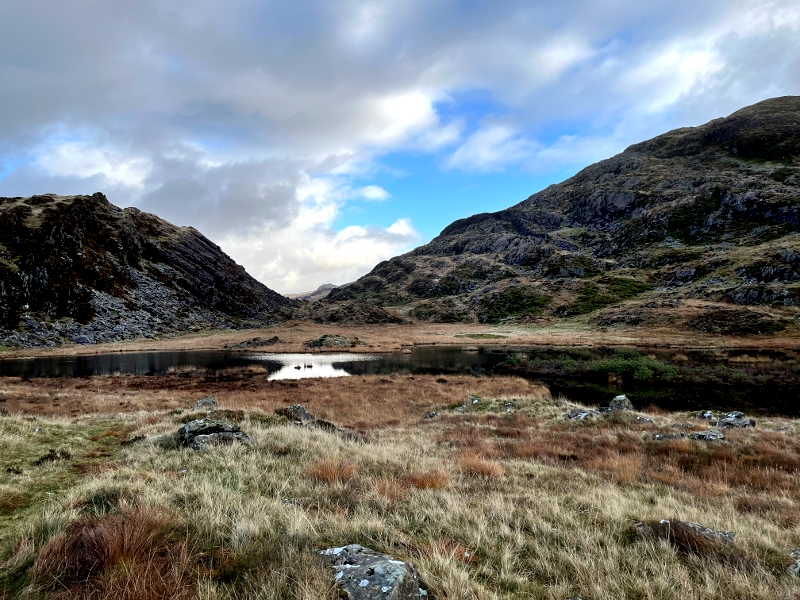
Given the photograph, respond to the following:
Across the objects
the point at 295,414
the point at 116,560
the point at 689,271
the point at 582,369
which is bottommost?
the point at 582,369

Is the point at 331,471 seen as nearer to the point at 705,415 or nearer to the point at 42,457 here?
the point at 42,457

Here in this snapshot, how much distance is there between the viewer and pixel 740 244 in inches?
5423

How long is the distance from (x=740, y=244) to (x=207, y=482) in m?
188

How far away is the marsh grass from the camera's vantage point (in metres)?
4.04

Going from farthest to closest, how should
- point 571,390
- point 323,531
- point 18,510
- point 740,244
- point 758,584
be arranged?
point 740,244
point 571,390
point 18,510
point 323,531
point 758,584

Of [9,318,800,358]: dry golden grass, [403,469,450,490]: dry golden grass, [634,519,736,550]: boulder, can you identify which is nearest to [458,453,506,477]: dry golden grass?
[403,469,450,490]: dry golden grass

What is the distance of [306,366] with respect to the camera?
190 ft

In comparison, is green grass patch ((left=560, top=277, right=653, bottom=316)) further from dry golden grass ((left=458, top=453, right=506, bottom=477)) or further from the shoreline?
dry golden grass ((left=458, top=453, right=506, bottom=477))

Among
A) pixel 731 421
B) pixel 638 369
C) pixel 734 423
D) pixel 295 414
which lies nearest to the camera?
pixel 295 414

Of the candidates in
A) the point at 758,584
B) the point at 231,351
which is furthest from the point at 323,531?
the point at 231,351

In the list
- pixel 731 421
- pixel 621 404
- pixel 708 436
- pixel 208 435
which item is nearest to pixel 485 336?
pixel 621 404

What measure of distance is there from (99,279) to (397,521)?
13003 centimetres

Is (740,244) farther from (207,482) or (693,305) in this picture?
(207,482)

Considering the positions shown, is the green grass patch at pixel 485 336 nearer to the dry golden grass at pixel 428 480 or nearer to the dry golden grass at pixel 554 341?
the dry golden grass at pixel 554 341
